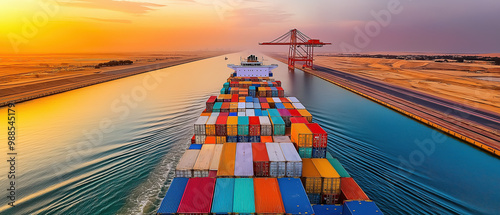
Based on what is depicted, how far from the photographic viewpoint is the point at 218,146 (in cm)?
1652

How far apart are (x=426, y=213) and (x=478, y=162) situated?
38.6 ft

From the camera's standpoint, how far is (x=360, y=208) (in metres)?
10.3

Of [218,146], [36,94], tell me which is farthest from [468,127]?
[36,94]

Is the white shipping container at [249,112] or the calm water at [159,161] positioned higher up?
the white shipping container at [249,112]

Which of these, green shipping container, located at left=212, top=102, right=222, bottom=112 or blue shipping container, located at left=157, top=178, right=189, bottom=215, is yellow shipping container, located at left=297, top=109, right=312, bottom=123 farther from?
blue shipping container, located at left=157, top=178, right=189, bottom=215

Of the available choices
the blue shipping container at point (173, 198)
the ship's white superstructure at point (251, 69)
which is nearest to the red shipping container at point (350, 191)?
the blue shipping container at point (173, 198)

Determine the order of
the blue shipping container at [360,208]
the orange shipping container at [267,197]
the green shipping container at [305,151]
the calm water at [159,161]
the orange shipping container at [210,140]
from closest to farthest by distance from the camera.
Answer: the orange shipping container at [267,197] < the blue shipping container at [360,208] < the calm water at [159,161] < the green shipping container at [305,151] < the orange shipping container at [210,140]

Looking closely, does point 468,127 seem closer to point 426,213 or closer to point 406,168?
point 406,168

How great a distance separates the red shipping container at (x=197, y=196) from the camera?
9.42 meters

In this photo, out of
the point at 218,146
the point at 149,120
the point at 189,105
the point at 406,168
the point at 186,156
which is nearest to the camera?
the point at 186,156

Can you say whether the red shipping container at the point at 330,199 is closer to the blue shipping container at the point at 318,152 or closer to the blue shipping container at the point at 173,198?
the blue shipping container at the point at 318,152

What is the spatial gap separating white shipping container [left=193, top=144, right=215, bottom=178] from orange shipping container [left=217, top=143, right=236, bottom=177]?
113cm

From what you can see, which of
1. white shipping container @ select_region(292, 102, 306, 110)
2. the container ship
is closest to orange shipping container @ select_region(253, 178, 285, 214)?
the container ship

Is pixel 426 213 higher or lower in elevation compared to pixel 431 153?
lower
